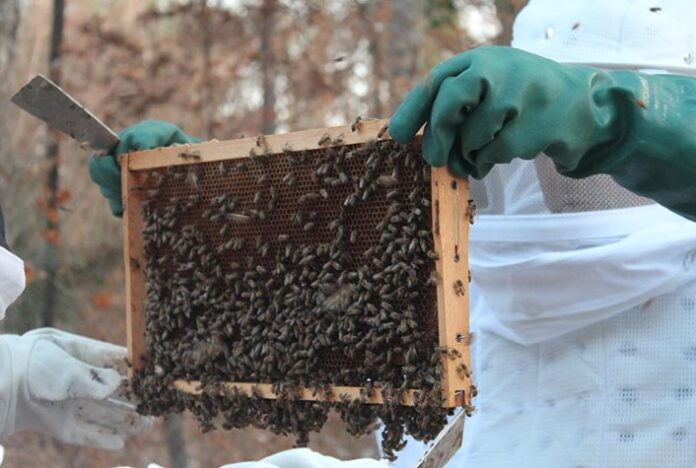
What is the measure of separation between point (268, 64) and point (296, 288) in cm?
798

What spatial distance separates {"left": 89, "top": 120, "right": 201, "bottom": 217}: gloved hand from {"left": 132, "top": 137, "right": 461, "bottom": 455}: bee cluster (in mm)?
237

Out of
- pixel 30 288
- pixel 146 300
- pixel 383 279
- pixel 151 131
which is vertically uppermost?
pixel 151 131

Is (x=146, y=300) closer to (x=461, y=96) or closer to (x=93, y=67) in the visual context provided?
(x=461, y=96)

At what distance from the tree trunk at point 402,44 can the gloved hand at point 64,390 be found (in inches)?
250

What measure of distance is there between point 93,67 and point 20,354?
21.3ft

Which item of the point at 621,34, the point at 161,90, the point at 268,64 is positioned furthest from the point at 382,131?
the point at 268,64

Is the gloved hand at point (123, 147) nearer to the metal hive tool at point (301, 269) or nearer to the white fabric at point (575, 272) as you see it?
the metal hive tool at point (301, 269)

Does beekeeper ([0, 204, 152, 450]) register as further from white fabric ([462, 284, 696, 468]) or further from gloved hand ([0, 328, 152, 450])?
white fabric ([462, 284, 696, 468])

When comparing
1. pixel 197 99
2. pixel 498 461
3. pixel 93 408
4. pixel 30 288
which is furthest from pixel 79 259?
pixel 498 461

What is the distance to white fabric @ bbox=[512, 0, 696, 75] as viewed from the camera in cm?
334

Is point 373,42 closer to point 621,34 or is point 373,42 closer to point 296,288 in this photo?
point 621,34

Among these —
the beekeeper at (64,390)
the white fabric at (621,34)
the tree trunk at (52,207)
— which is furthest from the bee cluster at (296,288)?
the tree trunk at (52,207)

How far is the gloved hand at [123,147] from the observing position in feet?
11.8

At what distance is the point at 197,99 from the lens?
10.9m
